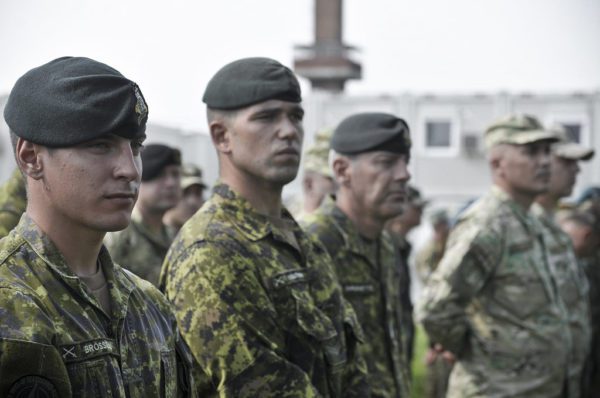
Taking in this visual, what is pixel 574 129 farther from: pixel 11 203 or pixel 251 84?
pixel 251 84

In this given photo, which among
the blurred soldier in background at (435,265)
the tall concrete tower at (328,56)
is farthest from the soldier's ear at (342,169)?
the tall concrete tower at (328,56)

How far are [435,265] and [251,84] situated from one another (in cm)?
905

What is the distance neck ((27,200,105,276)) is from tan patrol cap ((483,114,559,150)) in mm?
4345

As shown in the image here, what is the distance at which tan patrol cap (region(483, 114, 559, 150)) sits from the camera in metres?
6.14

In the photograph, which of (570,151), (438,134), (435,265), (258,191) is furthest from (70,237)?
(438,134)

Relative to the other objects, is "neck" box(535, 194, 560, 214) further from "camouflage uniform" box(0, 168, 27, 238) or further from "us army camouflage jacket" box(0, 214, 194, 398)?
"us army camouflage jacket" box(0, 214, 194, 398)

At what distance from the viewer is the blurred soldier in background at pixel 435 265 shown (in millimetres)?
10188

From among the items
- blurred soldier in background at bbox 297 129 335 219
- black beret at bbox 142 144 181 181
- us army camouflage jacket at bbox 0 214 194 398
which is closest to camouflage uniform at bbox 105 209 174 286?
black beret at bbox 142 144 181 181

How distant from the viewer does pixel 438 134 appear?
33.1 meters

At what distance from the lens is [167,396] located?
2486mm

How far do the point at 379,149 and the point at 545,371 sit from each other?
2.03 metres

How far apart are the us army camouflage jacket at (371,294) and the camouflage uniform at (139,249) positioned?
234 centimetres

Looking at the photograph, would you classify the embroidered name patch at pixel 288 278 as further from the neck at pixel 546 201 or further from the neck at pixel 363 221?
the neck at pixel 546 201

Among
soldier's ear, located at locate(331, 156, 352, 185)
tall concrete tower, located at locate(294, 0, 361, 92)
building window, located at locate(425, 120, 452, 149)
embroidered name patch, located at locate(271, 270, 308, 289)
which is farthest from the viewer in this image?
tall concrete tower, located at locate(294, 0, 361, 92)
